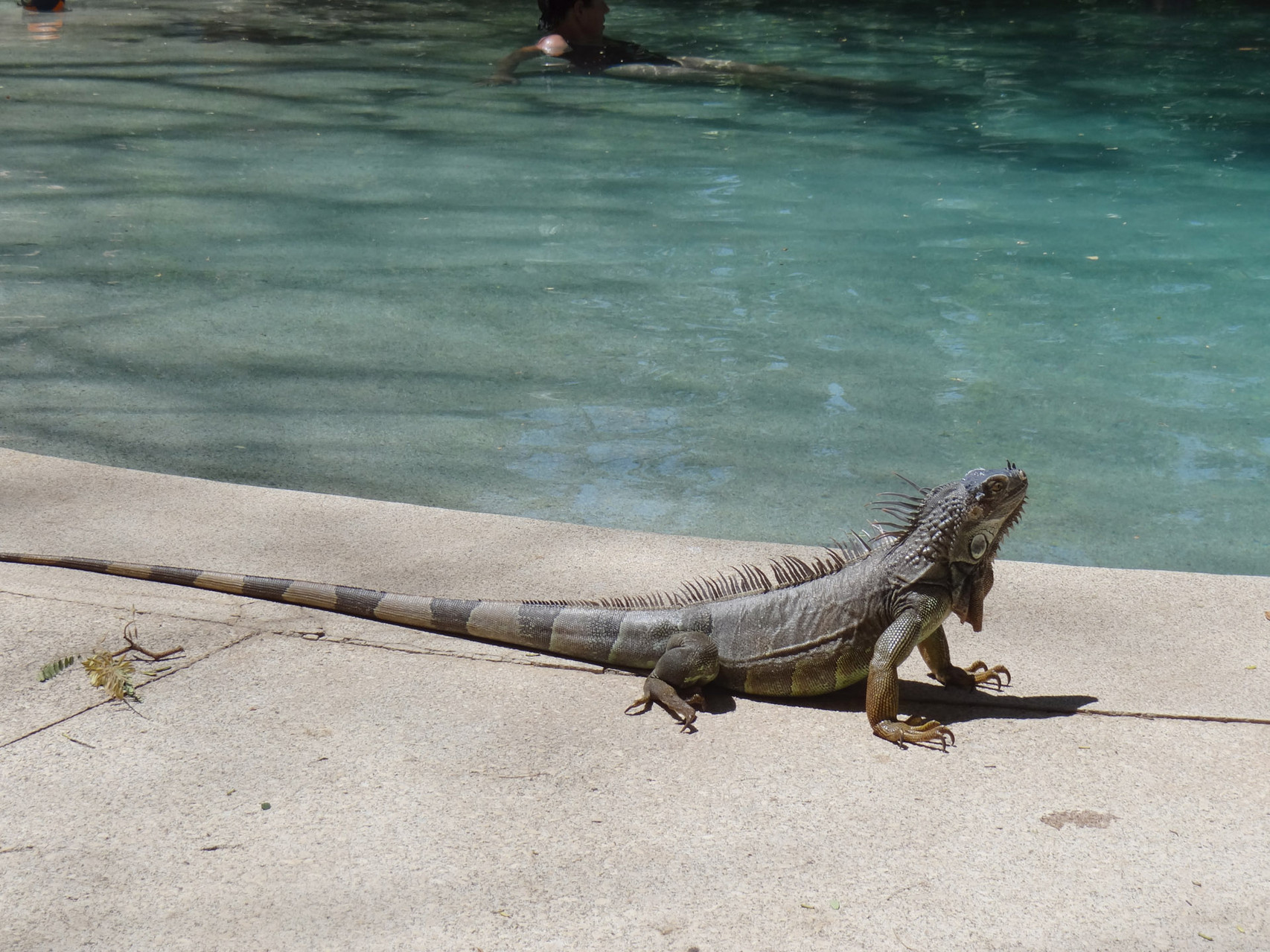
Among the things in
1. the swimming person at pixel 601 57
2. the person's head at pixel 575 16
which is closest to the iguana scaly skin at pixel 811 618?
the swimming person at pixel 601 57

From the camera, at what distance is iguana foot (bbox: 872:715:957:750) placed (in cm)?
320

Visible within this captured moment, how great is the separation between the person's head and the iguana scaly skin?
13.4 meters

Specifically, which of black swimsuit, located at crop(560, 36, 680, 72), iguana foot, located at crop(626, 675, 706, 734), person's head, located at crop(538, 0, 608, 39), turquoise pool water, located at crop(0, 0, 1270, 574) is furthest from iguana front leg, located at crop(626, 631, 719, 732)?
black swimsuit, located at crop(560, 36, 680, 72)

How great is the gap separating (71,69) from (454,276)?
9771 millimetres

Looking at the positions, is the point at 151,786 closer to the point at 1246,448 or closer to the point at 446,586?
the point at 446,586

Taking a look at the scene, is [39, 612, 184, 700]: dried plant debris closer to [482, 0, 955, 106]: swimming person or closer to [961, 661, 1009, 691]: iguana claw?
[961, 661, 1009, 691]: iguana claw

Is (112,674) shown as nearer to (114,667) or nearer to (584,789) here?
(114,667)

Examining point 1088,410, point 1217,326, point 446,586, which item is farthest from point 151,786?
point 1217,326

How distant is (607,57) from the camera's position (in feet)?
52.6

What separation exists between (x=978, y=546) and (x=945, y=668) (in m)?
0.43

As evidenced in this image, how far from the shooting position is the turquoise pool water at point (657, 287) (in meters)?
6.30

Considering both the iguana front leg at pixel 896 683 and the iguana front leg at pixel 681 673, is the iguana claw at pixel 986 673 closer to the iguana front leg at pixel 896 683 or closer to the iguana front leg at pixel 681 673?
the iguana front leg at pixel 896 683

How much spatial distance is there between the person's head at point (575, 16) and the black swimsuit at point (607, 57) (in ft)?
0.52

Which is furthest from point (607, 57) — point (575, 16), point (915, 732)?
point (915, 732)
